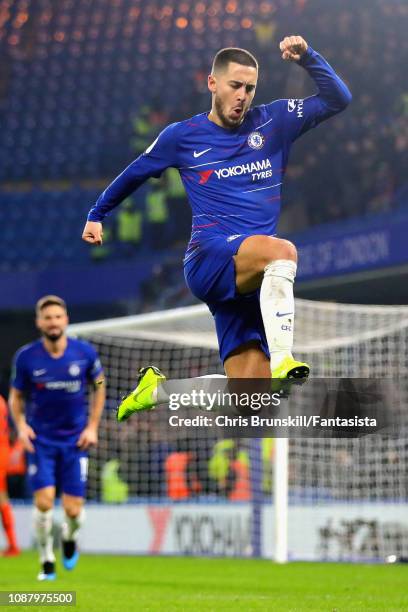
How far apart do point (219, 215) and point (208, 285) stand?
0.35 m

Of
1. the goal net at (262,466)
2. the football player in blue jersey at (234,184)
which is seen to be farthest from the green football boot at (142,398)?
the goal net at (262,466)

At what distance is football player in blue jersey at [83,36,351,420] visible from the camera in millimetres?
5711

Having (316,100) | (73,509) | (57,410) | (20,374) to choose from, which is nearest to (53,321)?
(20,374)

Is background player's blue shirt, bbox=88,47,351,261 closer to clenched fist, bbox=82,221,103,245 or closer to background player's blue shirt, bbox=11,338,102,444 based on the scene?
clenched fist, bbox=82,221,103,245

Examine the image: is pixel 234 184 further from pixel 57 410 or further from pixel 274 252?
pixel 57 410

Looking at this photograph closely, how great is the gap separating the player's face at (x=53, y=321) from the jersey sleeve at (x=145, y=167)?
11.3 ft

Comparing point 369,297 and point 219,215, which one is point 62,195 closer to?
point 369,297

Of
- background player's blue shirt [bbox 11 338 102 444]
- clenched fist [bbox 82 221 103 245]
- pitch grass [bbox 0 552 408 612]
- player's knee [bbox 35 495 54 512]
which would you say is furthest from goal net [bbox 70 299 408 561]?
clenched fist [bbox 82 221 103 245]

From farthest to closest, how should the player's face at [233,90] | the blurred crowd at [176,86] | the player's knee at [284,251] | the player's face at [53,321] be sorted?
1. the blurred crowd at [176,86]
2. the player's face at [53,321]
3. the player's face at [233,90]
4. the player's knee at [284,251]

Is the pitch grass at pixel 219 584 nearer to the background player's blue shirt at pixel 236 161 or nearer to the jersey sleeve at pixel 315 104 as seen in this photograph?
the background player's blue shirt at pixel 236 161

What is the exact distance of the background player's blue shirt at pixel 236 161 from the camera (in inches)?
230

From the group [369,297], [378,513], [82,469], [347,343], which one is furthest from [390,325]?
[369,297]

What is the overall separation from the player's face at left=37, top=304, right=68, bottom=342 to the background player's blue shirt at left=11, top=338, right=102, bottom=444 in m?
0.23

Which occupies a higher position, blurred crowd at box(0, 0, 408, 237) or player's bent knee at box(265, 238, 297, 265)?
blurred crowd at box(0, 0, 408, 237)
